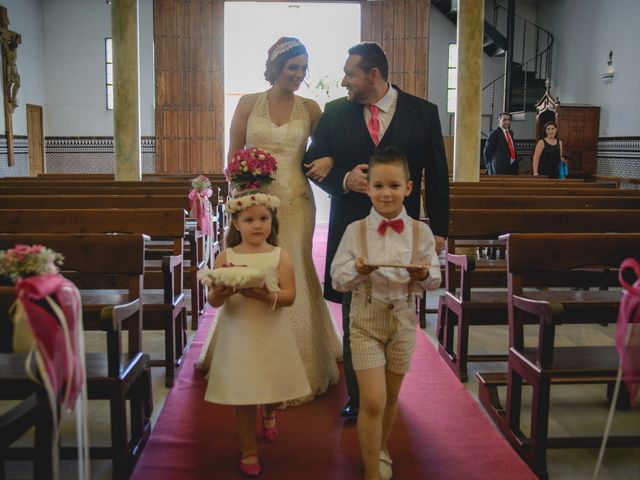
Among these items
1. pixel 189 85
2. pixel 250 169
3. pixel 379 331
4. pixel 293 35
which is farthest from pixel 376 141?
pixel 293 35

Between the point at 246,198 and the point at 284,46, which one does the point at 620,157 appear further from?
the point at 246,198

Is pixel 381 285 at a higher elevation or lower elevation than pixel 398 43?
lower

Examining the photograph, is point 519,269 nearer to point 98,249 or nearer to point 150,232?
point 98,249

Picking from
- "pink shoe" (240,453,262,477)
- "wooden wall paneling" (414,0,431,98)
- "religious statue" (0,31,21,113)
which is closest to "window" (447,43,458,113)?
"wooden wall paneling" (414,0,431,98)

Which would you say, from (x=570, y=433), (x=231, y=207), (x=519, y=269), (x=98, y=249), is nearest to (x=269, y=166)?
(x=231, y=207)

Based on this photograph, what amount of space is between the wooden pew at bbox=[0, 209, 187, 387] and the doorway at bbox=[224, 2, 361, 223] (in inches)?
391

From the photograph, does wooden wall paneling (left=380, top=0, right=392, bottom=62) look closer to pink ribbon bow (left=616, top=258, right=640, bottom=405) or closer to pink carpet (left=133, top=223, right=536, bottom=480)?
pink carpet (left=133, top=223, right=536, bottom=480)

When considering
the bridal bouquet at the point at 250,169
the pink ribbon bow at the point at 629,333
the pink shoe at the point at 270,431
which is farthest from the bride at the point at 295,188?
the pink ribbon bow at the point at 629,333

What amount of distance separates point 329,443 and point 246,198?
1.17 m

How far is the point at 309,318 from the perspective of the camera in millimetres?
3523

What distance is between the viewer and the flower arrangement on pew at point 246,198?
2.27m

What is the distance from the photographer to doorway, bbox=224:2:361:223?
14.2 meters

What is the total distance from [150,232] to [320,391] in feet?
4.63

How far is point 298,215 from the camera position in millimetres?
3500
